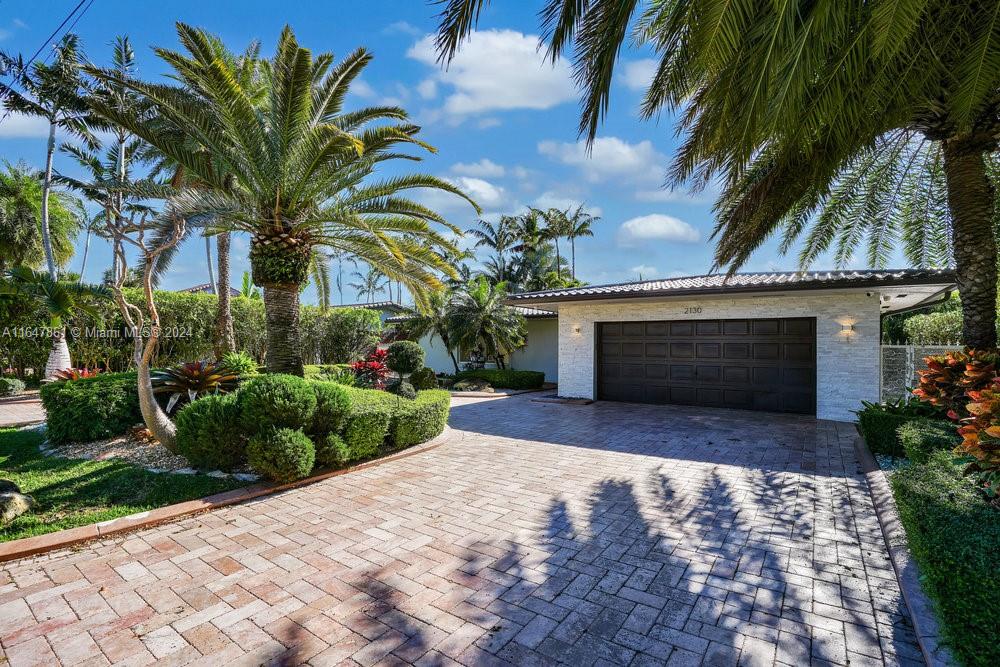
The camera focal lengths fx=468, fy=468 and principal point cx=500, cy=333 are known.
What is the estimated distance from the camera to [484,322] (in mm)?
16797

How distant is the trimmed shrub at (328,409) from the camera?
580 centimetres

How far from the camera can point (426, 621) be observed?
2900mm

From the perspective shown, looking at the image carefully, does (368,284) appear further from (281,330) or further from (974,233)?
(974,233)

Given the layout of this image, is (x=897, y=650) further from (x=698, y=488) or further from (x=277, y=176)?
(x=277, y=176)

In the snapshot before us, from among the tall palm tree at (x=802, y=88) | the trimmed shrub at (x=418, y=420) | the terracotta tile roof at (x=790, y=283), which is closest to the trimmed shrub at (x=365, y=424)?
the trimmed shrub at (x=418, y=420)

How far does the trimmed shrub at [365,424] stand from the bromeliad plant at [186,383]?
2.69 metres

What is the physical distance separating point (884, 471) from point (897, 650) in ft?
13.7

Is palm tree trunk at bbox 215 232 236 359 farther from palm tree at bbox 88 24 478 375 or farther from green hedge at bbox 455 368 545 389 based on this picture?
green hedge at bbox 455 368 545 389

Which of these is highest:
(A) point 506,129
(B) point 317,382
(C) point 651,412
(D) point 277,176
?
(A) point 506,129

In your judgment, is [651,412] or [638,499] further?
[651,412]

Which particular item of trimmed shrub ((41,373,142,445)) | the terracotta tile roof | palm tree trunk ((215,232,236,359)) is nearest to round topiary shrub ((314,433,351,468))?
trimmed shrub ((41,373,142,445))

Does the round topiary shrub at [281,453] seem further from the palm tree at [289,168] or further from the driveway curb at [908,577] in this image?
the driveway curb at [908,577]

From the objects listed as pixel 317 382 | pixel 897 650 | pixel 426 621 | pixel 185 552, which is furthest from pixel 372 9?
pixel 897 650

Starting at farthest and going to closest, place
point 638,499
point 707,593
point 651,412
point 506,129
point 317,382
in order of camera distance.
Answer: point 651,412 < point 506,129 < point 317,382 < point 638,499 < point 707,593
